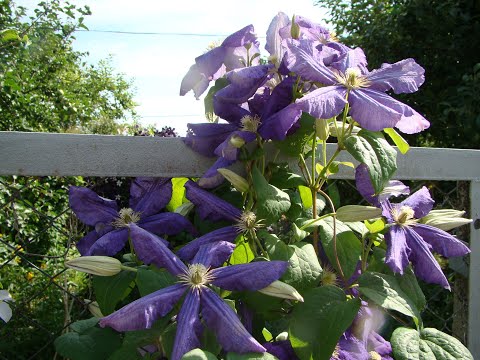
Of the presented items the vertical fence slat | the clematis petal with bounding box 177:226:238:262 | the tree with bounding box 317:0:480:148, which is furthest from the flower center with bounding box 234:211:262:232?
the tree with bounding box 317:0:480:148

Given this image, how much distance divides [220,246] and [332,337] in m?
0.20

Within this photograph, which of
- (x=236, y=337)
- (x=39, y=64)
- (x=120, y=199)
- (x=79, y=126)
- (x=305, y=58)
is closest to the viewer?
(x=236, y=337)

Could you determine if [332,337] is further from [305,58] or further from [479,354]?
[479,354]

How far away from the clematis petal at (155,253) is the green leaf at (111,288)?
0.24 feet

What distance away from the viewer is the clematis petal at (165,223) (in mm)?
882

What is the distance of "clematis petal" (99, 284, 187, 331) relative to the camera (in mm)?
666

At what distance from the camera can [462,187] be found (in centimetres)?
133

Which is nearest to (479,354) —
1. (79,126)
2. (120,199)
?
(120,199)

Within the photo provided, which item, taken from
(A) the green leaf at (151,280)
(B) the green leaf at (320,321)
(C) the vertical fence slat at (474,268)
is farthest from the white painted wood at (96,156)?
(C) the vertical fence slat at (474,268)

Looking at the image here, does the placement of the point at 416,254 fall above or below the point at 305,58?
below

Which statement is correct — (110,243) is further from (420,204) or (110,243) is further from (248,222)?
(420,204)

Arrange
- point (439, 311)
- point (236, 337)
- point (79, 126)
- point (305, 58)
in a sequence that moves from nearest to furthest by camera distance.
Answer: point (236, 337) < point (305, 58) < point (439, 311) < point (79, 126)

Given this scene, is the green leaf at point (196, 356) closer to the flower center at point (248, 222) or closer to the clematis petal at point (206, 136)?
the flower center at point (248, 222)

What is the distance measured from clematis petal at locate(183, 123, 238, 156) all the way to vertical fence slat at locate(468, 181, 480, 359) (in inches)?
27.9
